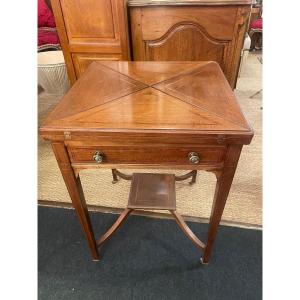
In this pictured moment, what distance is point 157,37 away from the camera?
167cm

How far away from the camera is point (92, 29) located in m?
1.66

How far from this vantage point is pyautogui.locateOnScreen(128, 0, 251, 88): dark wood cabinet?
5.04ft

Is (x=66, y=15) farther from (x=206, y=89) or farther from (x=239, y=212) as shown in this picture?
(x=239, y=212)

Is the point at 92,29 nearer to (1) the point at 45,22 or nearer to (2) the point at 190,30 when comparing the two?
(2) the point at 190,30

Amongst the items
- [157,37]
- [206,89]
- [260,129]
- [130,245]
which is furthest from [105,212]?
[260,129]

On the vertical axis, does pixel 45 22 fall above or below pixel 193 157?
above

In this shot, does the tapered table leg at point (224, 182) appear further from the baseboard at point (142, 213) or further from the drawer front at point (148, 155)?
the baseboard at point (142, 213)

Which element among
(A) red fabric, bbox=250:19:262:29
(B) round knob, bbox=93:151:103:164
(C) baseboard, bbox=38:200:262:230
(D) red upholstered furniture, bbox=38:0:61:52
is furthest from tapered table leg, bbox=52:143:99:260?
(A) red fabric, bbox=250:19:262:29

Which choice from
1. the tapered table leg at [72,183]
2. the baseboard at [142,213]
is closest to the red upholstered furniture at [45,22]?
the baseboard at [142,213]

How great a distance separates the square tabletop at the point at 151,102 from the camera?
78cm

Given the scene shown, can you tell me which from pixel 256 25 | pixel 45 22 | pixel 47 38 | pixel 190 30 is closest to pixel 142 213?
pixel 190 30

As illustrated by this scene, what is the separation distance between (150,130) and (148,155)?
0.11 meters

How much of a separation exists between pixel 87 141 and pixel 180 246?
33.6 inches

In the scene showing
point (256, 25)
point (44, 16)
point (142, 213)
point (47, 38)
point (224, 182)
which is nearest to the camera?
point (224, 182)
